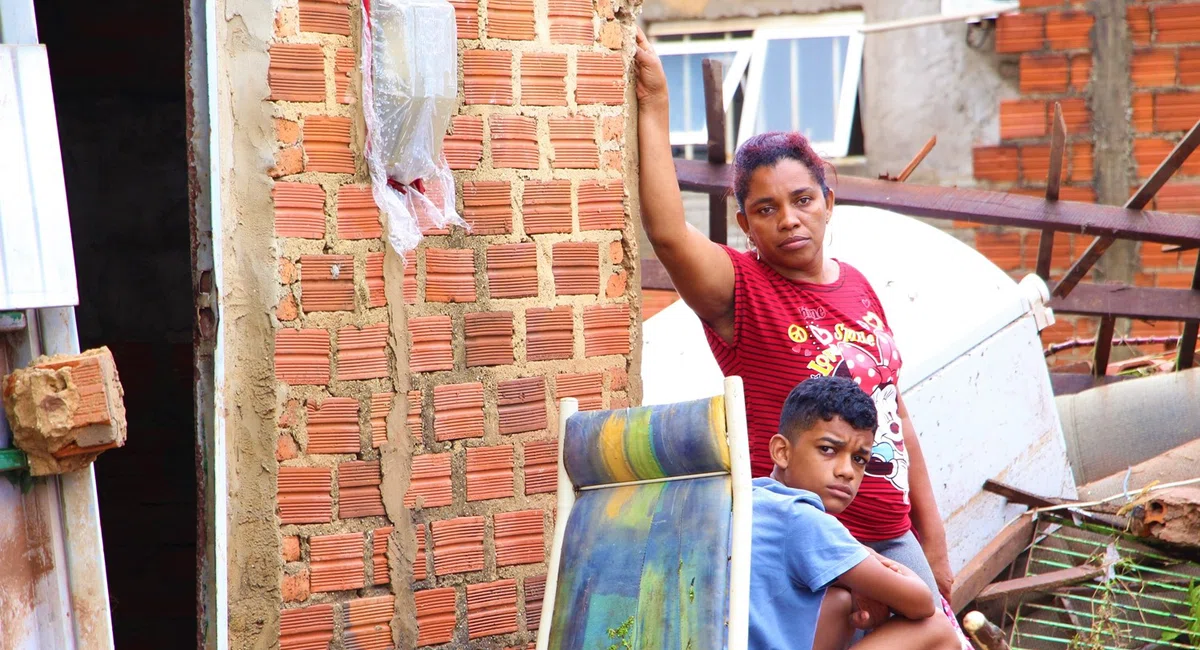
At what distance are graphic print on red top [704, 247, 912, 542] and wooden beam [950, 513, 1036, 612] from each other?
1.69 meters

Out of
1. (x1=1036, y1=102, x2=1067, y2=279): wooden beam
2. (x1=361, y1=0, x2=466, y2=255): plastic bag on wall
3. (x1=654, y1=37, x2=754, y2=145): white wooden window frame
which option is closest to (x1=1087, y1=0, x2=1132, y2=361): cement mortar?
(x1=1036, y1=102, x2=1067, y2=279): wooden beam

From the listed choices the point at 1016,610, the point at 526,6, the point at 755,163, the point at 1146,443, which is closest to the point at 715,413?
the point at 755,163

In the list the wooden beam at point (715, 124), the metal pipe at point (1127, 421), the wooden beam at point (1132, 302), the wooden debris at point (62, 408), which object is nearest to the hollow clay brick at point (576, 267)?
the wooden debris at point (62, 408)

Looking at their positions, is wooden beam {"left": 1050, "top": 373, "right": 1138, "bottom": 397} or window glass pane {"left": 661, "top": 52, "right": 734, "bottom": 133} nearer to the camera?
wooden beam {"left": 1050, "top": 373, "right": 1138, "bottom": 397}

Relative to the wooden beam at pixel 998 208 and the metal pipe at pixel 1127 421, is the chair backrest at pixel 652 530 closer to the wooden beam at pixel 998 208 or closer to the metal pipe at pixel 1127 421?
the wooden beam at pixel 998 208

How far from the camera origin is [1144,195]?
5281 mm

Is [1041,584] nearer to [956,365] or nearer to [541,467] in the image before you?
[956,365]

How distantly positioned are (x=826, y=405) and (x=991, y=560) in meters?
2.26

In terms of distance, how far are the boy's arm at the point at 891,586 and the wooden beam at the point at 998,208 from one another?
3.11 metres

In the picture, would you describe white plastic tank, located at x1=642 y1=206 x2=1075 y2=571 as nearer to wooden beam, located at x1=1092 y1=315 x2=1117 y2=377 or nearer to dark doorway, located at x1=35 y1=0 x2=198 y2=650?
wooden beam, located at x1=1092 y1=315 x2=1117 y2=377

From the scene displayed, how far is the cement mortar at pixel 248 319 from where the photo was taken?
250 cm

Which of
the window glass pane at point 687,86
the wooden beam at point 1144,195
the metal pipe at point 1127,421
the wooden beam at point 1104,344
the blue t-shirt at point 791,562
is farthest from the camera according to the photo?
the window glass pane at point 687,86

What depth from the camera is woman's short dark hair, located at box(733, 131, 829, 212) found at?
261 centimetres

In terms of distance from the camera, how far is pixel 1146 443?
17.4 feet
